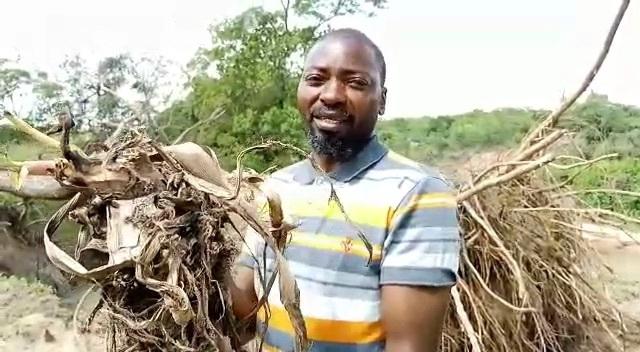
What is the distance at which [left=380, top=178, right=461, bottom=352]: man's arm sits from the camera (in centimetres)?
131

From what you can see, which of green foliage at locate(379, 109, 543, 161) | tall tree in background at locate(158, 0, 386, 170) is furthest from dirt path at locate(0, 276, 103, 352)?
green foliage at locate(379, 109, 543, 161)

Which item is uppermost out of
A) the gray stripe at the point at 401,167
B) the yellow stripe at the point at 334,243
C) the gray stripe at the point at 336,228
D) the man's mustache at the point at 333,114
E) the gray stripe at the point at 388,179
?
the man's mustache at the point at 333,114

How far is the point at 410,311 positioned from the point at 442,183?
0.70 ft

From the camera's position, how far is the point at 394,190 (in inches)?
53.7

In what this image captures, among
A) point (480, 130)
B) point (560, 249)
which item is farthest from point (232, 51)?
point (480, 130)

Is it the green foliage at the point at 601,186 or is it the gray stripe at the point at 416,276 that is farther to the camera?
the green foliage at the point at 601,186

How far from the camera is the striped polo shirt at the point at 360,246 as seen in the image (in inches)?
52.0

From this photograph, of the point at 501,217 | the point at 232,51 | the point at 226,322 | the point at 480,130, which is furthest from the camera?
the point at 480,130

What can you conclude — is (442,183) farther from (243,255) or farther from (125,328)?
(125,328)

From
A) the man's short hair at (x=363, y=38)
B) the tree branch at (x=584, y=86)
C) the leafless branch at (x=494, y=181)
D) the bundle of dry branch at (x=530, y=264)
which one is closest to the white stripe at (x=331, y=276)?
the man's short hair at (x=363, y=38)

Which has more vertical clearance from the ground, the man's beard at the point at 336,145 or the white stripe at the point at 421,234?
the man's beard at the point at 336,145

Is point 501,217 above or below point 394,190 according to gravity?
below

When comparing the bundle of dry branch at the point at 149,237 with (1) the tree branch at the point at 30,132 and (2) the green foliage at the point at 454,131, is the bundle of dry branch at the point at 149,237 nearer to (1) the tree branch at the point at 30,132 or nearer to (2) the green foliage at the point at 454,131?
(1) the tree branch at the point at 30,132

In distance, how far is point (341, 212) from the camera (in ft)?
4.62
